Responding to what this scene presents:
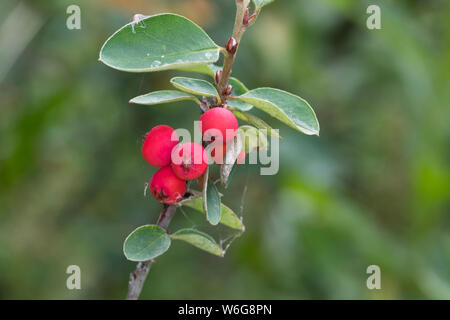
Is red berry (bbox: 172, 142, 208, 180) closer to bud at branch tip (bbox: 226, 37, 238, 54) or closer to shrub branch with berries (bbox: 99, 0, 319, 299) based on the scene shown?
shrub branch with berries (bbox: 99, 0, 319, 299)

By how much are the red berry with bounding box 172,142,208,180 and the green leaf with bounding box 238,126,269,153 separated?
65mm

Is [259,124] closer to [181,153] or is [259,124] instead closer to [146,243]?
[181,153]

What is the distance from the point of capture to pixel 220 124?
68cm

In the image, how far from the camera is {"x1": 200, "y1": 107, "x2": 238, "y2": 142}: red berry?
683mm

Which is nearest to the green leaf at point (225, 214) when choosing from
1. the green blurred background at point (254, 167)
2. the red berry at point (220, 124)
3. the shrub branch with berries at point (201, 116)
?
the shrub branch with berries at point (201, 116)

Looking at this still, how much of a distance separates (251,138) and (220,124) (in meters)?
0.09

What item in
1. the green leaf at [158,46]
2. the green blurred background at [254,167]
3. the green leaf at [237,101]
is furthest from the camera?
the green blurred background at [254,167]

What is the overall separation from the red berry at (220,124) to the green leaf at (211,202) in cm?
6

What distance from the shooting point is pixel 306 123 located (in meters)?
0.72

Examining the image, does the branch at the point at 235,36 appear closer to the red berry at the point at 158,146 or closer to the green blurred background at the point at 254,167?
the red berry at the point at 158,146

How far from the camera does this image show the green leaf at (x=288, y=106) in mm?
707

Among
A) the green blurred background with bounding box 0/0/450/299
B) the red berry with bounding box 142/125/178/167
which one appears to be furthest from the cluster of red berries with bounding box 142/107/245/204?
the green blurred background with bounding box 0/0/450/299

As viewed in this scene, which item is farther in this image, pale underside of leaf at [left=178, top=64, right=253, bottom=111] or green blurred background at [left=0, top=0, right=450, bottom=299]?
green blurred background at [left=0, top=0, right=450, bottom=299]

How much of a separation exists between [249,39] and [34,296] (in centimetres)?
133
